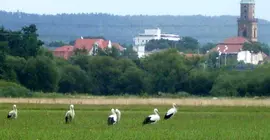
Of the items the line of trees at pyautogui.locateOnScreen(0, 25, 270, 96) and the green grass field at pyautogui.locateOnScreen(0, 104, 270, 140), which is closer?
the green grass field at pyautogui.locateOnScreen(0, 104, 270, 140)

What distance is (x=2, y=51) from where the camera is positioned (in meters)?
102

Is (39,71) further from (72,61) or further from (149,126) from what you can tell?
(149,126)

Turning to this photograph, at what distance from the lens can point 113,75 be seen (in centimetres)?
11319

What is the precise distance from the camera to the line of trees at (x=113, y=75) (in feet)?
322

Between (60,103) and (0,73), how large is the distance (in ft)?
114

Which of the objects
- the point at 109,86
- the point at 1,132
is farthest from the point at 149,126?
the point at 109,86

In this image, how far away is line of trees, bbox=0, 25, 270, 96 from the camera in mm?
98062

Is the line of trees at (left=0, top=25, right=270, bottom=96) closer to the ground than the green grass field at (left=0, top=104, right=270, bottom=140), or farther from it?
closer to the ground

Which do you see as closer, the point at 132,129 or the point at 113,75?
the point at 132,129

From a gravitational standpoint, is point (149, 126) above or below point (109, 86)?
above

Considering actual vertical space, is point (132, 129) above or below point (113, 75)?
above

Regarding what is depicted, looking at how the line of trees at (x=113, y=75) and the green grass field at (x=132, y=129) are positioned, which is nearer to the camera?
the green grass field at (x=132, y=129)

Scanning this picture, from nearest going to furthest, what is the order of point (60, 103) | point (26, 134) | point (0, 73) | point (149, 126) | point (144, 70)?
1. point (26, 134)
2. point (149, 126)
3. point (60, 103)
4. point (0, 73)
5. point (144, 70)

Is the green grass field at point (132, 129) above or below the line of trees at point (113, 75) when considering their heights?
above
